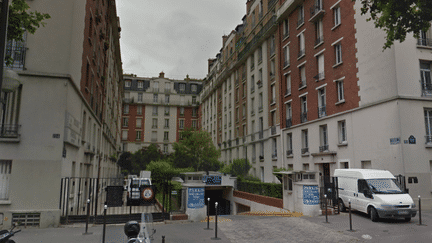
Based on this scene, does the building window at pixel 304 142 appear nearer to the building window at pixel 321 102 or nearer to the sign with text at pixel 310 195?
the building window at pixel 321 102

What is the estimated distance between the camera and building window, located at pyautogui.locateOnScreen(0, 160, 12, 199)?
448 inches

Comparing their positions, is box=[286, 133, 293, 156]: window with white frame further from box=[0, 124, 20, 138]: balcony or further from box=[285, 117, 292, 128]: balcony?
box=[0, 124, 20, 138]: balcony

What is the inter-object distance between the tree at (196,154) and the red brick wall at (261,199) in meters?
12.6

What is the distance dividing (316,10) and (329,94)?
7.25 metres

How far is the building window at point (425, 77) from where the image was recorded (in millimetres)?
17312

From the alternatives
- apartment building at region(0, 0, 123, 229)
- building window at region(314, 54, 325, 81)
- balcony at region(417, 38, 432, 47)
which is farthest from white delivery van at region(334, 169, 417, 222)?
apartment building at region(0, 0, 123, 229)

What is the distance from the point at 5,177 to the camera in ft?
37.6

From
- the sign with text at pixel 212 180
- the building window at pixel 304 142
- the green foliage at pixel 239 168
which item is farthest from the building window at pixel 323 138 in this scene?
the green foliage at pixel 239 168

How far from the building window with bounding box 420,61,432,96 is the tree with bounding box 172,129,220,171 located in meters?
26.1

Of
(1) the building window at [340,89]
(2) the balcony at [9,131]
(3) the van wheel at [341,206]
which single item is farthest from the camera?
(1) the building window at [340,89]

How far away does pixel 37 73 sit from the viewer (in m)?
12.2

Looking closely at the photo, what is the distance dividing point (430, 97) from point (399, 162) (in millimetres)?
4387

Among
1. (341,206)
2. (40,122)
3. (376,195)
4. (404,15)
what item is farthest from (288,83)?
(40,122)

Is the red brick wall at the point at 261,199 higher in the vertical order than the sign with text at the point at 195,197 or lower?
lower
